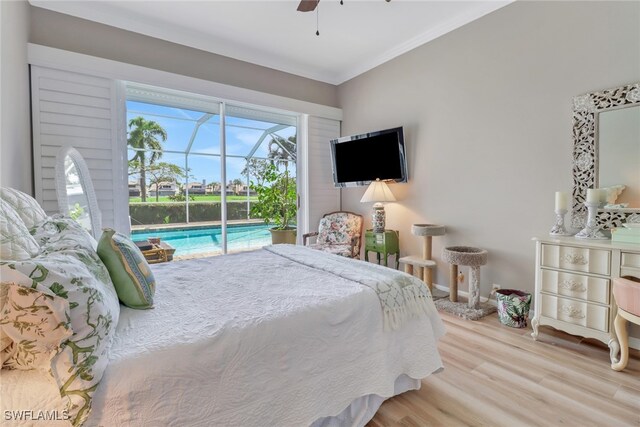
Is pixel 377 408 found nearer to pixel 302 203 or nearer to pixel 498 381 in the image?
pixel 498 381

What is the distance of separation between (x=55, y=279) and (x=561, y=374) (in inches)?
105

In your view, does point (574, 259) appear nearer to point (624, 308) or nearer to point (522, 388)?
point (624, 308)

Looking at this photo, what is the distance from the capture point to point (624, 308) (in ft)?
6.07

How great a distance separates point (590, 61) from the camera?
2.33 m

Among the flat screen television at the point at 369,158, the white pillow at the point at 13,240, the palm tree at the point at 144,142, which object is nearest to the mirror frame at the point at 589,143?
the flat screen television at the point at 369,158

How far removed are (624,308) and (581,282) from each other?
300mm

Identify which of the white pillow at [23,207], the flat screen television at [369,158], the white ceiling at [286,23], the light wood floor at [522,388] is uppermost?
the white ceiling at [286,23]

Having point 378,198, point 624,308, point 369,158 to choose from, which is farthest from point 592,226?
point 369,158

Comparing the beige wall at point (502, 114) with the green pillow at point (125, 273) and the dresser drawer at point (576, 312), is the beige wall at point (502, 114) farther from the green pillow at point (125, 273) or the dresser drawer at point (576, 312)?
the green pillow at point (125, 273)

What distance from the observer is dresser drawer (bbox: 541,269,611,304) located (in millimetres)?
2043

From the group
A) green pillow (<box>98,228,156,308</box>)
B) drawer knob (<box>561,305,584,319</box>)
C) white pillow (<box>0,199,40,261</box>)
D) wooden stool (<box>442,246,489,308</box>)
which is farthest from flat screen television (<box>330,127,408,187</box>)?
white pillow (<box>0,199,40,261</box>)

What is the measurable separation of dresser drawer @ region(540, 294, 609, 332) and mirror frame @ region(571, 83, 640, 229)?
2.14ft

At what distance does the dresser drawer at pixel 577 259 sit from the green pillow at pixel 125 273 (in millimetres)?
2692

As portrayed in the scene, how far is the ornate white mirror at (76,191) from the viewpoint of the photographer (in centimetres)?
Answer: 250
